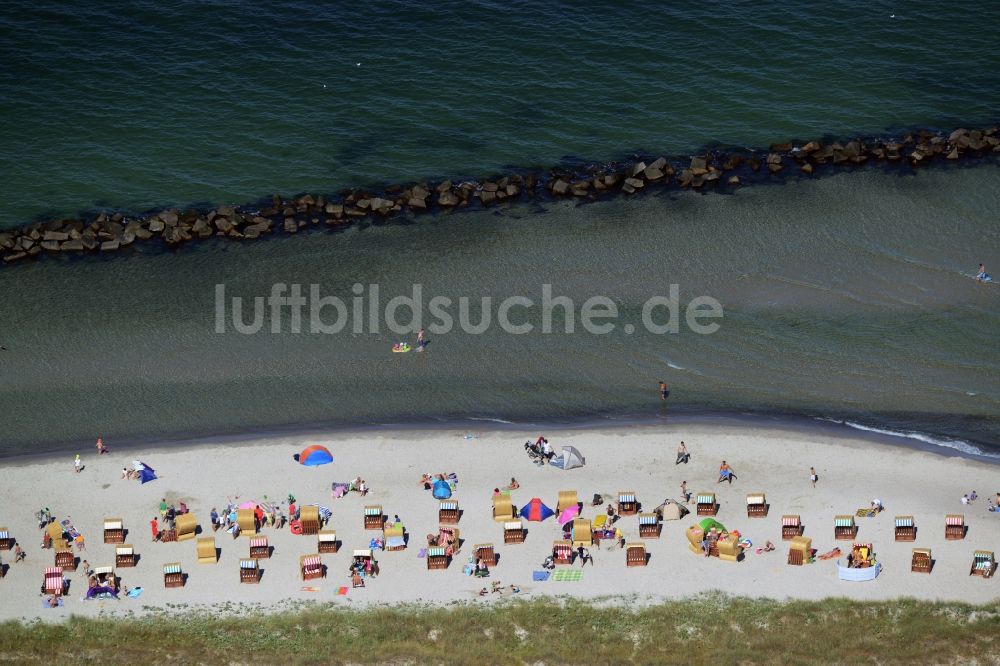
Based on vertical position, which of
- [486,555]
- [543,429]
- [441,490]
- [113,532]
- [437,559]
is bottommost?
[437,559]

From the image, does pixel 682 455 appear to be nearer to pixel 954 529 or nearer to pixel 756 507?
pixel 756 507

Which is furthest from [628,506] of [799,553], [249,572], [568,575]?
[249,572]

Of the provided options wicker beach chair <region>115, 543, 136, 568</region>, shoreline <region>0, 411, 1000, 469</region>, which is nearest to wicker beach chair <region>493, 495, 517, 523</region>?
shoreline <region>0, 411, 1000, 469</region>

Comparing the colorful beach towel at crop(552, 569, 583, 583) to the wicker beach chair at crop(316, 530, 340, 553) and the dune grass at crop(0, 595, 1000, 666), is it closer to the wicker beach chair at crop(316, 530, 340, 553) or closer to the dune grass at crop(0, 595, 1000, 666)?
the dune grass at crop(0, 595, 1000, 666)

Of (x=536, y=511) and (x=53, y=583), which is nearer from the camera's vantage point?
(x=53, y=583)

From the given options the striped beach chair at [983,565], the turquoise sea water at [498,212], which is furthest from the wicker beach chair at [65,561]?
the striped beach chair at [983,565]

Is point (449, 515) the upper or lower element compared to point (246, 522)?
upper

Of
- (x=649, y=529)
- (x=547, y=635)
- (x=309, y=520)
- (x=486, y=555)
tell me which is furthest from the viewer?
(x=309, y=520)
